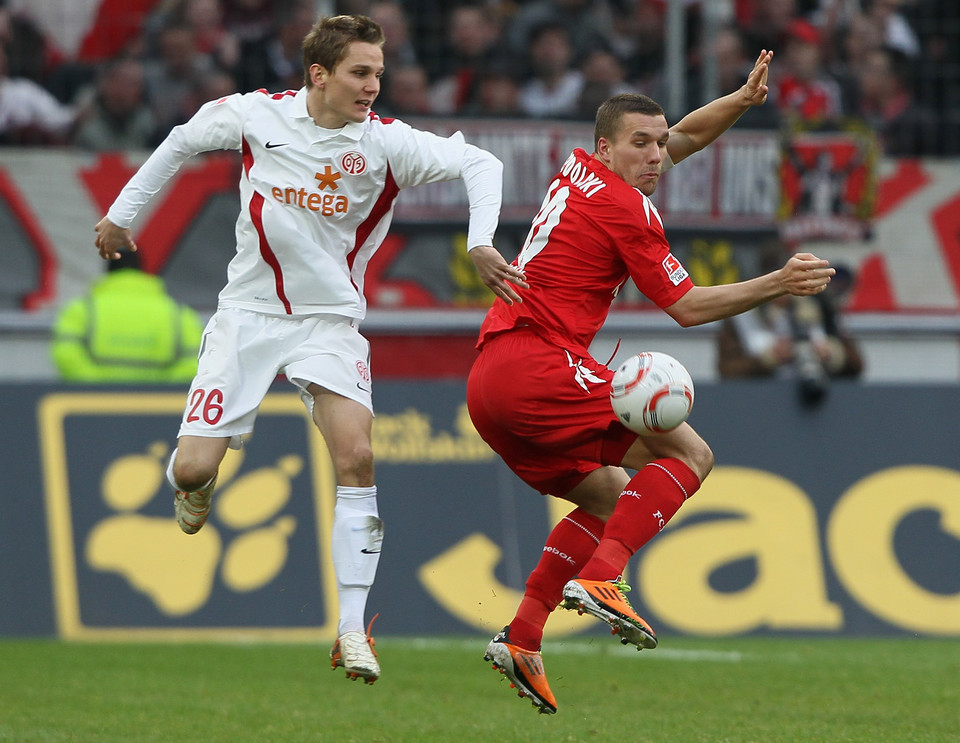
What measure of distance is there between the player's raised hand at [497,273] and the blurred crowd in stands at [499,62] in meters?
6.49

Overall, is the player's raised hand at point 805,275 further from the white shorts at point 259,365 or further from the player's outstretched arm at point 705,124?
the white shorts at point 259,365

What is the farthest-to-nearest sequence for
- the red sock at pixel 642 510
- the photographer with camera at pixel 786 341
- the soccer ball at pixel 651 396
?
the photographer with camera at pixel 786 341 < the red sock at pixel 642 510 < the soccer ball at pixel 651 396

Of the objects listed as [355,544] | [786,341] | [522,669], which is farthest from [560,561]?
[786,341]

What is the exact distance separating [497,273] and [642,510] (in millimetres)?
1156

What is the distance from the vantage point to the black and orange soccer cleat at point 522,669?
20.7ft

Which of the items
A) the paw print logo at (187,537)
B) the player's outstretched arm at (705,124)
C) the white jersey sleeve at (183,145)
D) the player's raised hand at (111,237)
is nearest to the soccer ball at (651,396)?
the player's outstretched arm at (705,124)

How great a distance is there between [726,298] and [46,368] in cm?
670

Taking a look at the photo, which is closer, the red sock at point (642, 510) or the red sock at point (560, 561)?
the red sock at point (642, 510)

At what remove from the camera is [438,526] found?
9922 millimetres

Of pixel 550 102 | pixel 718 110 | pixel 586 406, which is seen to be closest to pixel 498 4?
pixel 550 102

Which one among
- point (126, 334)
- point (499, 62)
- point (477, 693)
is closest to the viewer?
point (477, 693)

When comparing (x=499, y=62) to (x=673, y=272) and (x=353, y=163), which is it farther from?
(x=673, y=272)

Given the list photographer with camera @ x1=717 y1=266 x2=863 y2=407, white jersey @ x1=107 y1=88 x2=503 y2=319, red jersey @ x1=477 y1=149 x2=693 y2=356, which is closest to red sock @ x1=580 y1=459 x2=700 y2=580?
red jersey @ x1=477 y1=149 x2=693 y2=356

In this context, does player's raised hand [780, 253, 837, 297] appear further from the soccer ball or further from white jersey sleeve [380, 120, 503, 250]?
white jersey sleeve [380, 120, 503, 250]
